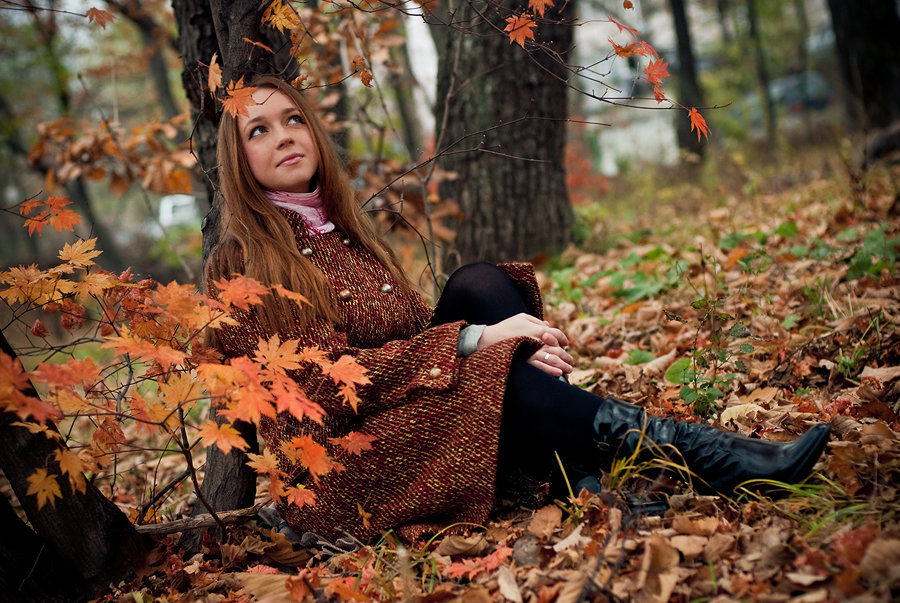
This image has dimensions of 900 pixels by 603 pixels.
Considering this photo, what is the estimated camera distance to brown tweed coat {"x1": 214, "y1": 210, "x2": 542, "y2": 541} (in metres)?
1.98

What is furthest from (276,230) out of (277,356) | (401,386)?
(401,386)

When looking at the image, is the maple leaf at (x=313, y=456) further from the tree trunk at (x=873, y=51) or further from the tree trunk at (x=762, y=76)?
the tree trunk at (x=762, y=76)

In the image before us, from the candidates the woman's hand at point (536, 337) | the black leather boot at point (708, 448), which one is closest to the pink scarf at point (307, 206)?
the woman's hand at point (536, 337)

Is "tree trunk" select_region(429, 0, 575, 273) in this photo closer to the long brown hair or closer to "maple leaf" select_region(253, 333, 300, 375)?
the long brown hair

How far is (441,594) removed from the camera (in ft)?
5.30

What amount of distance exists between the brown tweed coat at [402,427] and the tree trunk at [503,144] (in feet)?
6.84

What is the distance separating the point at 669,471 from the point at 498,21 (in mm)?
2845

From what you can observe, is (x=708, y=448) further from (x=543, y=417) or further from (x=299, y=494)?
(x=299, y=494)

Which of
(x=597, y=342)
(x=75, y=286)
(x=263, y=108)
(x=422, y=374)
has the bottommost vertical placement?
(x=597, y=342)

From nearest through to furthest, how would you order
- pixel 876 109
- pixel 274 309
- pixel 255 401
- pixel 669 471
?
pixel 255 401, pixel 669 471, pixel 274 309, pixel 876 109

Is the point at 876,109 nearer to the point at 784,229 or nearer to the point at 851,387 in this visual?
the point at 784,229

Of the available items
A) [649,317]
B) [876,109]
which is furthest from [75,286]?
[876,109]

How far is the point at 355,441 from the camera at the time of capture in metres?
1.97

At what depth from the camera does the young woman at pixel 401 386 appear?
6.25 ft
